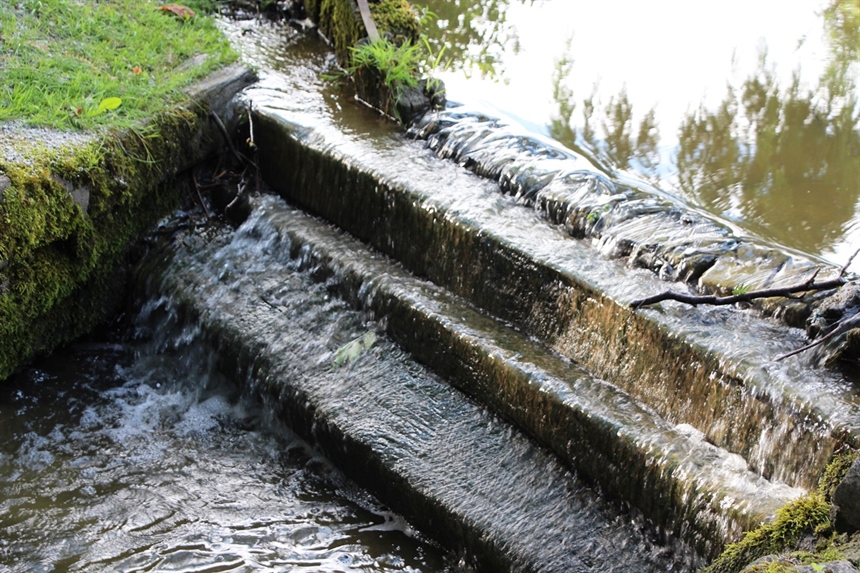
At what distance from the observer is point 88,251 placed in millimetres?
4301

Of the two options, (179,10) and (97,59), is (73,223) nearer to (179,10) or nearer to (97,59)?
(97,59)

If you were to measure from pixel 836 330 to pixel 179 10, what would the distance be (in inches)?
189

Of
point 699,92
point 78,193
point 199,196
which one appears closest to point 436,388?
point 78,193

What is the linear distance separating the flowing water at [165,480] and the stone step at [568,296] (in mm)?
667

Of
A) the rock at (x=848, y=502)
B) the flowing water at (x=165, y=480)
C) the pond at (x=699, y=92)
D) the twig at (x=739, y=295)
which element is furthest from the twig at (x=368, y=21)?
the rock at (x=848, y=502)

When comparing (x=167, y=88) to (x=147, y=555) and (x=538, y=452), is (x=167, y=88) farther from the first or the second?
(x=538, y=452)

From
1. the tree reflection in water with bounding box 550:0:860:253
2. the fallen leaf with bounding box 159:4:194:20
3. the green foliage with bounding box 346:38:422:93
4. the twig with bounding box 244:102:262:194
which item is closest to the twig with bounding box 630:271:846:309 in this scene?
the tree reflection in water with bounding box 550:0:860:253

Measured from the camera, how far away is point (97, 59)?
5016 mm

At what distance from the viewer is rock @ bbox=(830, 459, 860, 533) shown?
2.34 m

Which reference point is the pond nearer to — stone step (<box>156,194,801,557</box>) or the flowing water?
stone step (<box>156,194,801,557</box>)

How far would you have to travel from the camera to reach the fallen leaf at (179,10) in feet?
19.1

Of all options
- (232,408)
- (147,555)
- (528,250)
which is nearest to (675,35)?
(528,250)

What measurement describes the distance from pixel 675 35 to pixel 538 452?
11.2 ft

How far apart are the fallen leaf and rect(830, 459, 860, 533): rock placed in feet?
16.6
